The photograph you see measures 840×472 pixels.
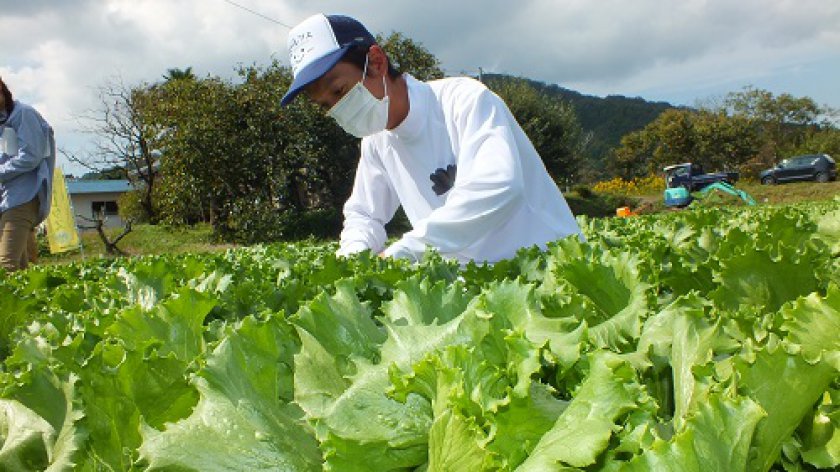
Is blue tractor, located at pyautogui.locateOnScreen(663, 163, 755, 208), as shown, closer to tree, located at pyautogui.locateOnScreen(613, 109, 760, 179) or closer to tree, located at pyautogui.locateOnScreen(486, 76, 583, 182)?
tree, located at pyautogui.locateOnScreen(486, 76, 583, 182)

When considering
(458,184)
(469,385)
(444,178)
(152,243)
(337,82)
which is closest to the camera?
(469,385)

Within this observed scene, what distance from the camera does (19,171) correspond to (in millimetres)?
6766

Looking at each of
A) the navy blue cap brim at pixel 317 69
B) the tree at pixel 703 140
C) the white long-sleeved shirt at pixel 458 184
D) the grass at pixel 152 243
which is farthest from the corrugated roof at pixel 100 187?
the navy blue cap brim at pixel 317 69

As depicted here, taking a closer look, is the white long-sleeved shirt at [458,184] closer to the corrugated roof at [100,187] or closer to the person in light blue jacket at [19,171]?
the person in light blue jacket at [19,171]

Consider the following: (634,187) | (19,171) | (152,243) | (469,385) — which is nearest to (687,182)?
(634,187)

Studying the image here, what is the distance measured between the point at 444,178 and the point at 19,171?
4.85 metres

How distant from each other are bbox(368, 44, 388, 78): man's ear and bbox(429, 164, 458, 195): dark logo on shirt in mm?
548

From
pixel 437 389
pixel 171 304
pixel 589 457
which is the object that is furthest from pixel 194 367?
pixel 589 457

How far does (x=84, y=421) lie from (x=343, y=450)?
51 centimetres

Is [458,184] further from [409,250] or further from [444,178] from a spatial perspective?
[444,178]

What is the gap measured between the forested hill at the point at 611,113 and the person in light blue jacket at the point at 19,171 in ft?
350

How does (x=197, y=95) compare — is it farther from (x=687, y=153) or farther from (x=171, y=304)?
(x=687, y=153)

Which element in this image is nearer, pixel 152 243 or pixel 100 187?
pixel 152 243

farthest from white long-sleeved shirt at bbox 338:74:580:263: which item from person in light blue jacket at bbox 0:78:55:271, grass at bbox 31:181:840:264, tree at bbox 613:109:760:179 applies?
tree at bbox 613:109:760:179
